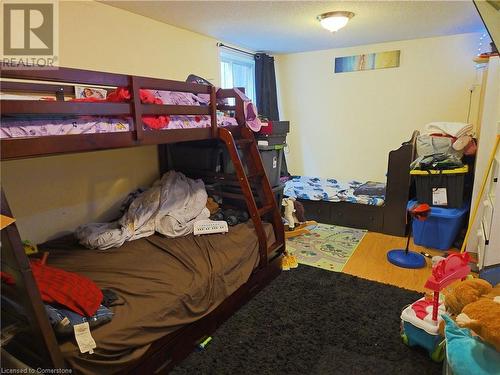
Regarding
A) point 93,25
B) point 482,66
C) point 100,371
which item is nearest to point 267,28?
point 93,25

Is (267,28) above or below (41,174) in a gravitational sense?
above

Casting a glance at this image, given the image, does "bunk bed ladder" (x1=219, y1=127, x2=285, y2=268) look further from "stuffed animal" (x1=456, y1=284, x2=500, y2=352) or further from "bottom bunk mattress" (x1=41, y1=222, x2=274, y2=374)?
"stuffed animal" (x1=456, y1=284, x2=500, y2=352)

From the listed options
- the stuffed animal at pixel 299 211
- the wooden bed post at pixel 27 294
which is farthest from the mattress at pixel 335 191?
the wooden bed post at pixel 27 294

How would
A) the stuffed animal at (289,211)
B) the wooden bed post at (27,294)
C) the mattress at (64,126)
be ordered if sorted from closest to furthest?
1. the wooden bed post at (27,294)
2. the mattress at (64,126)
3. the stuffed animal at (289,211)

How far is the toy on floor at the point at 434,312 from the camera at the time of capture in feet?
5.14

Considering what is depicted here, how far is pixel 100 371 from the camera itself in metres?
1.27

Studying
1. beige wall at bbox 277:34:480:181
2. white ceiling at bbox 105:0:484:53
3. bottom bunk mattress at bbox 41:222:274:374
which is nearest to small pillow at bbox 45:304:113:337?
bottom bunk mattress at bbox 41:222:274:374

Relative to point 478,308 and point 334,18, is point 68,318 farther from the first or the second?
point 334,18

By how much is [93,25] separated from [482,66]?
3.79 m

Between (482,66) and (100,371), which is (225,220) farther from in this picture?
(482,66)

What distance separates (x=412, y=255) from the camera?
2.81 metres

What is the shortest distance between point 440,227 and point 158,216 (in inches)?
98.3

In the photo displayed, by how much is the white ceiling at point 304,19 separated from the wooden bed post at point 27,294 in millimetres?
2144

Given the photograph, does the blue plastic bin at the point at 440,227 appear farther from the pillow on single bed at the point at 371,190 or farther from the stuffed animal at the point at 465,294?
the stuffed animal at the point at 465,294
